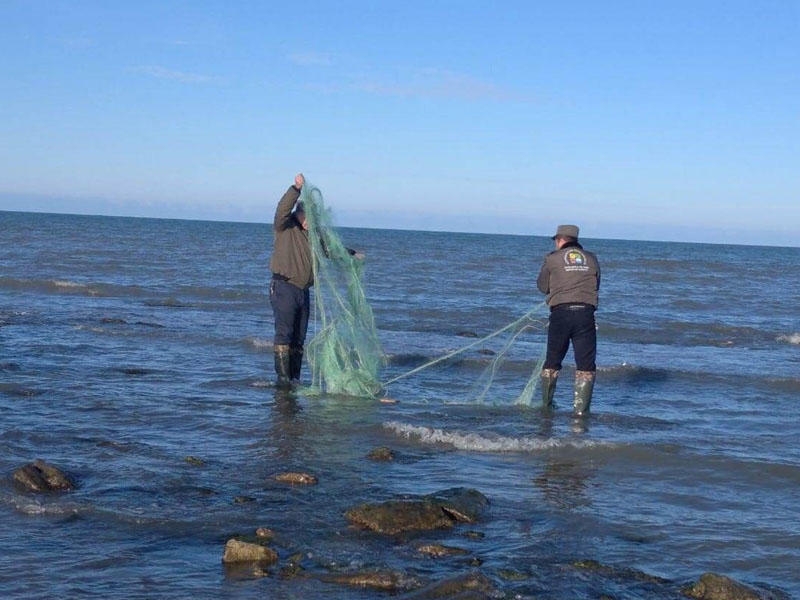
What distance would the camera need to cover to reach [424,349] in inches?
617

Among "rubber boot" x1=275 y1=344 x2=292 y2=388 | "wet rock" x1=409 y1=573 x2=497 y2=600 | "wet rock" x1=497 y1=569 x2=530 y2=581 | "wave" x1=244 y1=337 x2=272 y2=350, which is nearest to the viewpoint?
"wet rock" x1=409 y1=573 x2=497 y2=600

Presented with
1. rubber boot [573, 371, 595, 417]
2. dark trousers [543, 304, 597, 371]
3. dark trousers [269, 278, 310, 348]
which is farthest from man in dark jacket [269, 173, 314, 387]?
rubber boot [573, 371, 595, 417]

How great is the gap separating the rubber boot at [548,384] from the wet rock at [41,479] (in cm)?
515

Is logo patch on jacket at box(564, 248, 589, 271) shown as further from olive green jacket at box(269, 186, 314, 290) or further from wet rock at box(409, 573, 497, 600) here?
wet rock at box(409, 573, 497, 600)

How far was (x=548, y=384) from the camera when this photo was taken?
10.3m

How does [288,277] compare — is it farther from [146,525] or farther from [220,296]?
[220,296]

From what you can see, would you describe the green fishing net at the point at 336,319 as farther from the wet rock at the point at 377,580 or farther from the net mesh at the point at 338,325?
the wet rock at the point at 377,580

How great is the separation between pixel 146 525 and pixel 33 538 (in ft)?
2.03

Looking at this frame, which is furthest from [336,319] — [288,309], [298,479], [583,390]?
[298,479]

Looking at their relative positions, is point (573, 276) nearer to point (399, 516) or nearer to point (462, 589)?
point (399, 516)

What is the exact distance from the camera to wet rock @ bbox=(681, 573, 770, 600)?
4973mm

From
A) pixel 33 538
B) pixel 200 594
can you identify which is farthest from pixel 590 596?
pixel 33 538

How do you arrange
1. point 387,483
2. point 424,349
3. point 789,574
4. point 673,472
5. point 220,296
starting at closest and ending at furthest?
point 789,574, point 387,483, point 673,472, point 424,349, point 220,296

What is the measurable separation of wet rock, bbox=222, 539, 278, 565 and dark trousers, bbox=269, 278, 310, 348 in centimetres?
538
